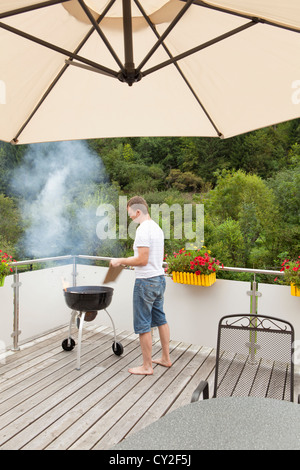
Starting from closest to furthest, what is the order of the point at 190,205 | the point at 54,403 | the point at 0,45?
A: the point at 0,45 → the point at 54,403 → the point at 190,205

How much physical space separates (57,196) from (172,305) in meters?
21.5

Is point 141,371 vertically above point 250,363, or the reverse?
point 250,363

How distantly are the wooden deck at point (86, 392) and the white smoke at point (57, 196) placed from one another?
19.8m

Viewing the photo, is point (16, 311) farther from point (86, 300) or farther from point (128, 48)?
point (128, 48)

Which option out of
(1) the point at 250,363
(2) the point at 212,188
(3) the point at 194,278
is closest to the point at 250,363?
(1) the point at 250,363

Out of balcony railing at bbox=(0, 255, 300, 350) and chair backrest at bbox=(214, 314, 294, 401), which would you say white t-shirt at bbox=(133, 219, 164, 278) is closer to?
balcony railing at bbox=(0, 255, 300, 350)

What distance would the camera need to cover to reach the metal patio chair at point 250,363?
2.04m

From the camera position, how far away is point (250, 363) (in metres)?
2.16

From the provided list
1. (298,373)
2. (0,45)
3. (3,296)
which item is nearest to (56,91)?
(0,45)

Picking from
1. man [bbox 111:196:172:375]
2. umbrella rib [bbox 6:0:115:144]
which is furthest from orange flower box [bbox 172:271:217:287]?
umbrella rib [bbox 6:0:115:144]
